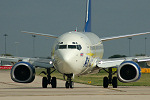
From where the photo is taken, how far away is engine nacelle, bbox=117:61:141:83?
31.3 meters

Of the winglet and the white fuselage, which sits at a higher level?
the winglet

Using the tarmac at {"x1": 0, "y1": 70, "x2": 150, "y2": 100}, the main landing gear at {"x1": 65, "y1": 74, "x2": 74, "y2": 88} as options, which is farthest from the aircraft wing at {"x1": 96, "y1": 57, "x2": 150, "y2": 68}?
the tarmac at {"x1": 0, "y1": 70, "x2": 150, "y2": 100}

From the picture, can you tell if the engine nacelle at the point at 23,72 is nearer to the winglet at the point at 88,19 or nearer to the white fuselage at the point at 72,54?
the white fuselage at the point at 72,54

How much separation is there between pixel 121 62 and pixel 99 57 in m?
3.90

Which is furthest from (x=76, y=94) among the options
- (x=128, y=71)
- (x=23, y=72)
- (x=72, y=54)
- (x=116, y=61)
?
(x=116, y=61)

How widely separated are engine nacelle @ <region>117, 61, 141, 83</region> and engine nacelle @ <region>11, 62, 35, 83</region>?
680cm

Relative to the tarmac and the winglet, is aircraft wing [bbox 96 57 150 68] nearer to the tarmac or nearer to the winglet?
the tarmac

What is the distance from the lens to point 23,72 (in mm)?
33062

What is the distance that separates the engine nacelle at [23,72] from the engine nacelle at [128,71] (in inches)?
268

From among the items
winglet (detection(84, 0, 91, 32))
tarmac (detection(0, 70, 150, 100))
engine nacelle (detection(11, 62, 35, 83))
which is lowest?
tarmac (detection(0, 70, 150, 100))

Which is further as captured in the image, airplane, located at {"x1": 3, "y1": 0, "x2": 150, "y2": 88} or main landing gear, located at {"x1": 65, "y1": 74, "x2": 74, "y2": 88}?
main landing gear, located at {"x1": 65, "y1": 74, "x2": 74, "y2": 88}

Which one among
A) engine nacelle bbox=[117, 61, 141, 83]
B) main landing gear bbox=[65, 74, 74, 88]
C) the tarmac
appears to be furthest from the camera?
engine nacelle bbox=[117, 61, 141, 83]

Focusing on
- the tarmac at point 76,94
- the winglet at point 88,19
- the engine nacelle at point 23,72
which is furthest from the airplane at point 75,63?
the winglet at point 88,19

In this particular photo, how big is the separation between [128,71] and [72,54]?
5.47m
